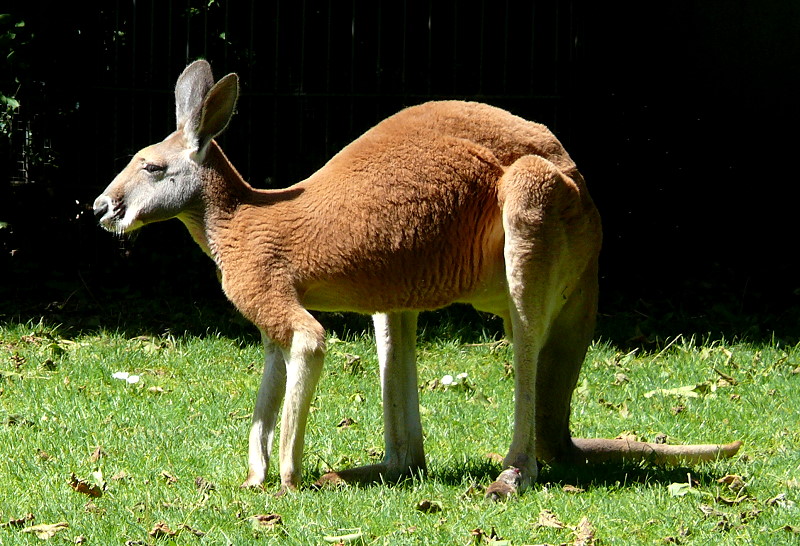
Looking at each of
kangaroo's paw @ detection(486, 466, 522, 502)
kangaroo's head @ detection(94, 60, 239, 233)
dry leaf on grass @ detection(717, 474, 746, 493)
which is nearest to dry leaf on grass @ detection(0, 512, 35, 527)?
kangaroo's head @ detection(94, 60, 239, 233)

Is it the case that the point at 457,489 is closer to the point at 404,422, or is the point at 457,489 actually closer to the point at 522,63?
the point at 404,422

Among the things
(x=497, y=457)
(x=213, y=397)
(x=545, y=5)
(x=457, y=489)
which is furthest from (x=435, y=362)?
(x=545, y=5)

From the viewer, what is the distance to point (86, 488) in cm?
507

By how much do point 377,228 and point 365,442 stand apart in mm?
1477

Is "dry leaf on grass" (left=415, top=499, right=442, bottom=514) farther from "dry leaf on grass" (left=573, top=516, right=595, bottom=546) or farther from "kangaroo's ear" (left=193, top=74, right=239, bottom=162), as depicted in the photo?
"kangaroo's ear" (left=193, top=74, right=239, bottom=162)

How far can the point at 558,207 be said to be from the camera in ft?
16.8

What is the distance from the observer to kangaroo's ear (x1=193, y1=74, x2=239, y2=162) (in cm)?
505

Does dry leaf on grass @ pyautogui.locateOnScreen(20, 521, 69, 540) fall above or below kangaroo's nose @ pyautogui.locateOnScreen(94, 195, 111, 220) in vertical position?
below

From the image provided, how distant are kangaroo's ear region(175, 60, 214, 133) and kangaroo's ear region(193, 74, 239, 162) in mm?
34

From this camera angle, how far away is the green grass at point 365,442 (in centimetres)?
462

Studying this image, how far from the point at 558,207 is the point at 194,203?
1.54 metres

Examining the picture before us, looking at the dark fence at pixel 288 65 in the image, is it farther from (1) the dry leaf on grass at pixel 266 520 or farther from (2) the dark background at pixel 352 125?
(1) the dry leaf on grass at pixel 266 520

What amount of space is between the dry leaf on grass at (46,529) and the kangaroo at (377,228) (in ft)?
2.91

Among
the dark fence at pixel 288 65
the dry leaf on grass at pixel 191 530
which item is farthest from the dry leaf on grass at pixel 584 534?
the dark fence at pixel 288 65
